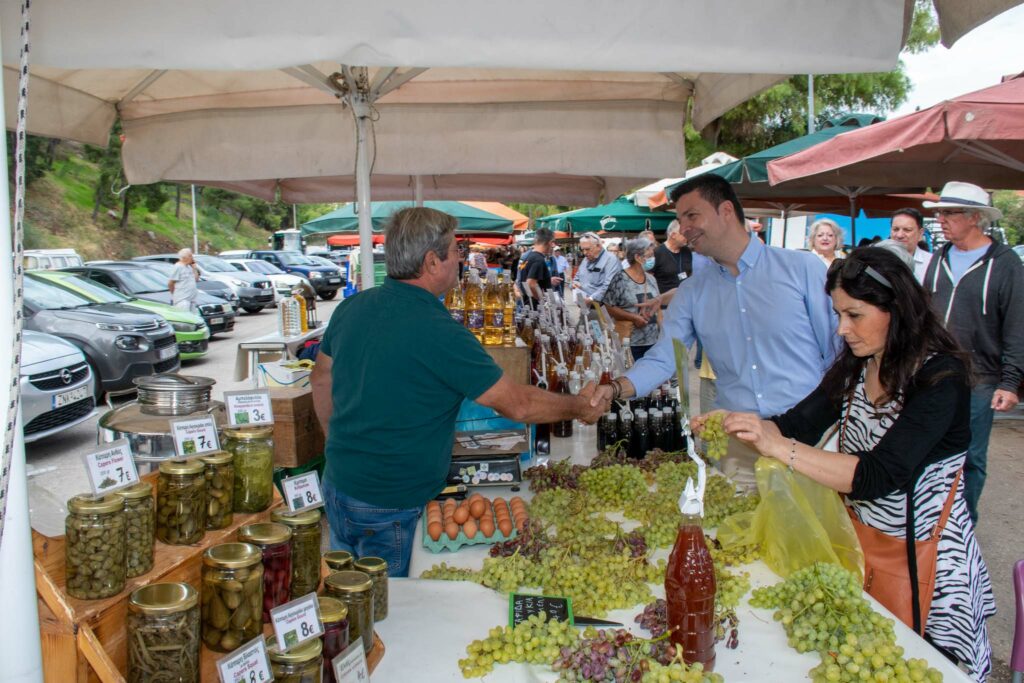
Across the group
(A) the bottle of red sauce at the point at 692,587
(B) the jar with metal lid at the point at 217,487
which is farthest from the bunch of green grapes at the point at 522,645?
(B) the jar with metal lid at the point at 217,487

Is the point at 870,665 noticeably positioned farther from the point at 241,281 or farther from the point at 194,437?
the point at 241,281

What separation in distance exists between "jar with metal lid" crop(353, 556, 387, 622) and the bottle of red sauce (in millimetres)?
688

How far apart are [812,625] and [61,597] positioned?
1.53m

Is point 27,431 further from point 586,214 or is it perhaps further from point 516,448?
point 586,214

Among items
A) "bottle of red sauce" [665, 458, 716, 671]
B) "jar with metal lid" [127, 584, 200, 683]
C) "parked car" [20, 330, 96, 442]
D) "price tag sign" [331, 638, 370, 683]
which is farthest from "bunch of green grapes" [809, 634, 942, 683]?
"parked car" [20, 330, 96, 442]

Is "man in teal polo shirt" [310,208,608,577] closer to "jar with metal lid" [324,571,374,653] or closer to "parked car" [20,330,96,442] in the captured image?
"jar with metal lid" [324,571,374,653]

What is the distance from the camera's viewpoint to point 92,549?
124 cm

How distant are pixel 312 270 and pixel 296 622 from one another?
24.9 m

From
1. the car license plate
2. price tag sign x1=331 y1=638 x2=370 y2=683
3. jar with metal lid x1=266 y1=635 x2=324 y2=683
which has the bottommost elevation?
the car license plate

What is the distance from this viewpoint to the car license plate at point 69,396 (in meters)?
6.54

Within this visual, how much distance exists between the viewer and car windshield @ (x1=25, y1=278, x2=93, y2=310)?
29.3 ft

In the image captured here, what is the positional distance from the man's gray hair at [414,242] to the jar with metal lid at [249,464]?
0.89 m

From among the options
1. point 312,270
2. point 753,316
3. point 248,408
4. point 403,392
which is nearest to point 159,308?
point 403,392

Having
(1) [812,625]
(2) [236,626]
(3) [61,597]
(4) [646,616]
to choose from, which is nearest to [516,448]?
(4) [646,616]
